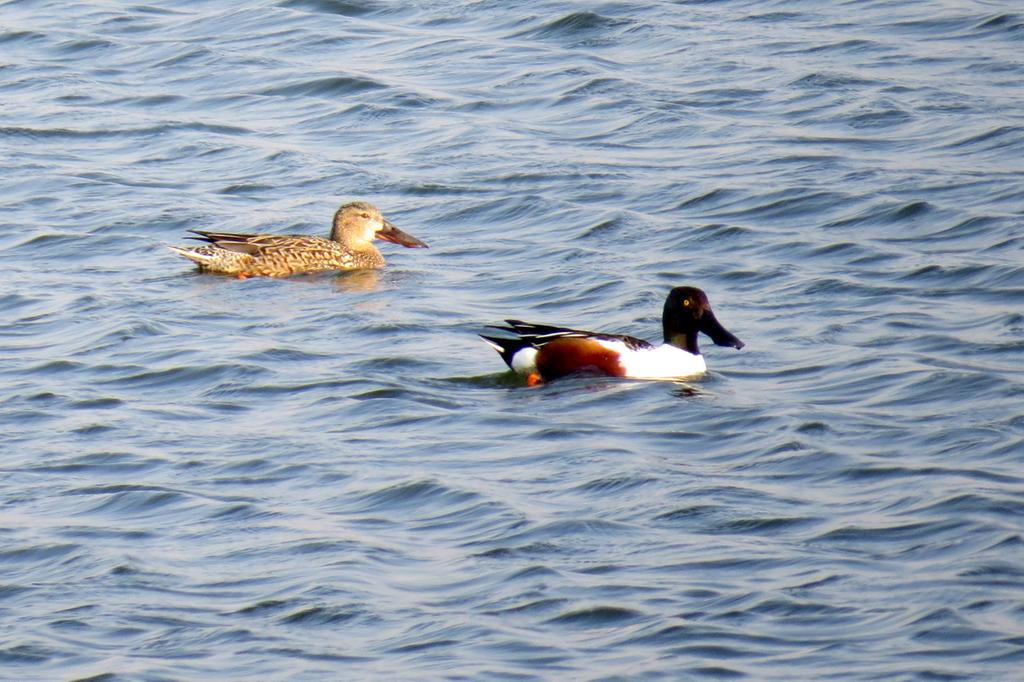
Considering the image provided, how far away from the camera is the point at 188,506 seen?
8672 mm

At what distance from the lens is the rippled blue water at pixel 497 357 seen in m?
7.27

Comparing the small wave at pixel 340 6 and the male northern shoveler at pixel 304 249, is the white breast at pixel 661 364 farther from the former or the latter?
the small wave at pixel 340 6

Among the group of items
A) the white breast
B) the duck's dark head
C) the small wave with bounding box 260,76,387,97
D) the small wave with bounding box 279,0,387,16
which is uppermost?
the small wave with bounding box 279,0,387,16

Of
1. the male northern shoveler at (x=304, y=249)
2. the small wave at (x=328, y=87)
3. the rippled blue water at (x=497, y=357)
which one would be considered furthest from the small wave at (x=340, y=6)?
the male northern shoveler at (x=304, y=249)

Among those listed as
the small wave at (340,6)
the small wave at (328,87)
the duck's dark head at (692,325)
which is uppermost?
the small wave at (340,6)

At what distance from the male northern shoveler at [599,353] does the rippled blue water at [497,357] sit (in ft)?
0.42

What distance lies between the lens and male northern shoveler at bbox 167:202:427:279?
530 inches

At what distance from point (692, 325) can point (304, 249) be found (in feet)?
12.3

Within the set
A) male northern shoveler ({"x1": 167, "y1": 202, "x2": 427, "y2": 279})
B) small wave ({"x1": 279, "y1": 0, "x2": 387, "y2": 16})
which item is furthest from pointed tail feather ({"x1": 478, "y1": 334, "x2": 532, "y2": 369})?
small wave ({"x1": 279, "y1": 0, "x2": 387, "y2": 16})

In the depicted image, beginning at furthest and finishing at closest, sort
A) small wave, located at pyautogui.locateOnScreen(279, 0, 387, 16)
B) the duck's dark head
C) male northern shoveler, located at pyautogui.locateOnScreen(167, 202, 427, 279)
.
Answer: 1. small wave, located at pyautogui.locateOnScreen(279, 0, 387, 16)
2. male northern shoveler, located at pyautogui.locateOnScreen(167, 202, 427, 279)
3. the duck's dark head

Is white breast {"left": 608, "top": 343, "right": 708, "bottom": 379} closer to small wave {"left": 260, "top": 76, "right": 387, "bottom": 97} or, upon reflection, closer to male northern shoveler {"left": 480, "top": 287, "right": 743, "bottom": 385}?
male northern shoveler {"left": 480, "top": 287, "right": 743, "bottom": 385}

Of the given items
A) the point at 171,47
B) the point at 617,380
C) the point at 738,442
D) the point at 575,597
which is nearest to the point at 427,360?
the point at 617,380

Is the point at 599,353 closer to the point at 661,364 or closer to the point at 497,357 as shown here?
the point at 661,364

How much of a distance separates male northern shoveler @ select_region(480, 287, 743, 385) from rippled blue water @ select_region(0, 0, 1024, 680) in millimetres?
128
